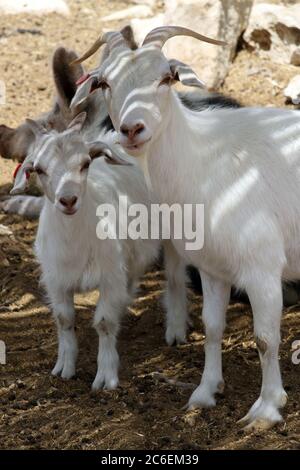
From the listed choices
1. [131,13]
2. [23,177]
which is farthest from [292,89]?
[23,177]

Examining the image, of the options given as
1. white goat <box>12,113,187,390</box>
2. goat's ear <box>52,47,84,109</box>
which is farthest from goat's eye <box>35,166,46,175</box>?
goat's ear <box>52,47,84,109</box>

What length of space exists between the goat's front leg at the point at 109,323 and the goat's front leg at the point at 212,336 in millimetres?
632

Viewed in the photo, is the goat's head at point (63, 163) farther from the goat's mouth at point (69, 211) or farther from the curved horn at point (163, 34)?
the curved horn at point (163, 34)

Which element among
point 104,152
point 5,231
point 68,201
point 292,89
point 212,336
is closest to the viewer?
point 68,201

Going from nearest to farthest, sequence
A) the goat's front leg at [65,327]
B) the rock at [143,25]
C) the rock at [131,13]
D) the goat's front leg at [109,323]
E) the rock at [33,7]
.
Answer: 1. the goat's front leg at [109,323]
2. the goat's front leg at [65,327]
3. the rock at [143,25]
4. the rock at [131,13]
5. the rock at [33,7]

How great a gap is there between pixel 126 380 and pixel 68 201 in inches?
50.7

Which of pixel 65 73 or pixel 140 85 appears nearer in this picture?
pixel 140 85

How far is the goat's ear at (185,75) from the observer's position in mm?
5266

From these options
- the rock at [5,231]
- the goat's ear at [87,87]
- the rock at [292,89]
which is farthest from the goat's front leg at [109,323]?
the rock at [292,89]

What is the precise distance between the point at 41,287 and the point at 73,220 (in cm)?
173

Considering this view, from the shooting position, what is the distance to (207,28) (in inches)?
411

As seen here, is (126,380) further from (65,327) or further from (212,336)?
(212,336)

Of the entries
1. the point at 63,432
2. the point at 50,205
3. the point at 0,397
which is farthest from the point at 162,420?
the point at 50,205

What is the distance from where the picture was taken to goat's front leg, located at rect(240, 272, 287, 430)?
553cm
